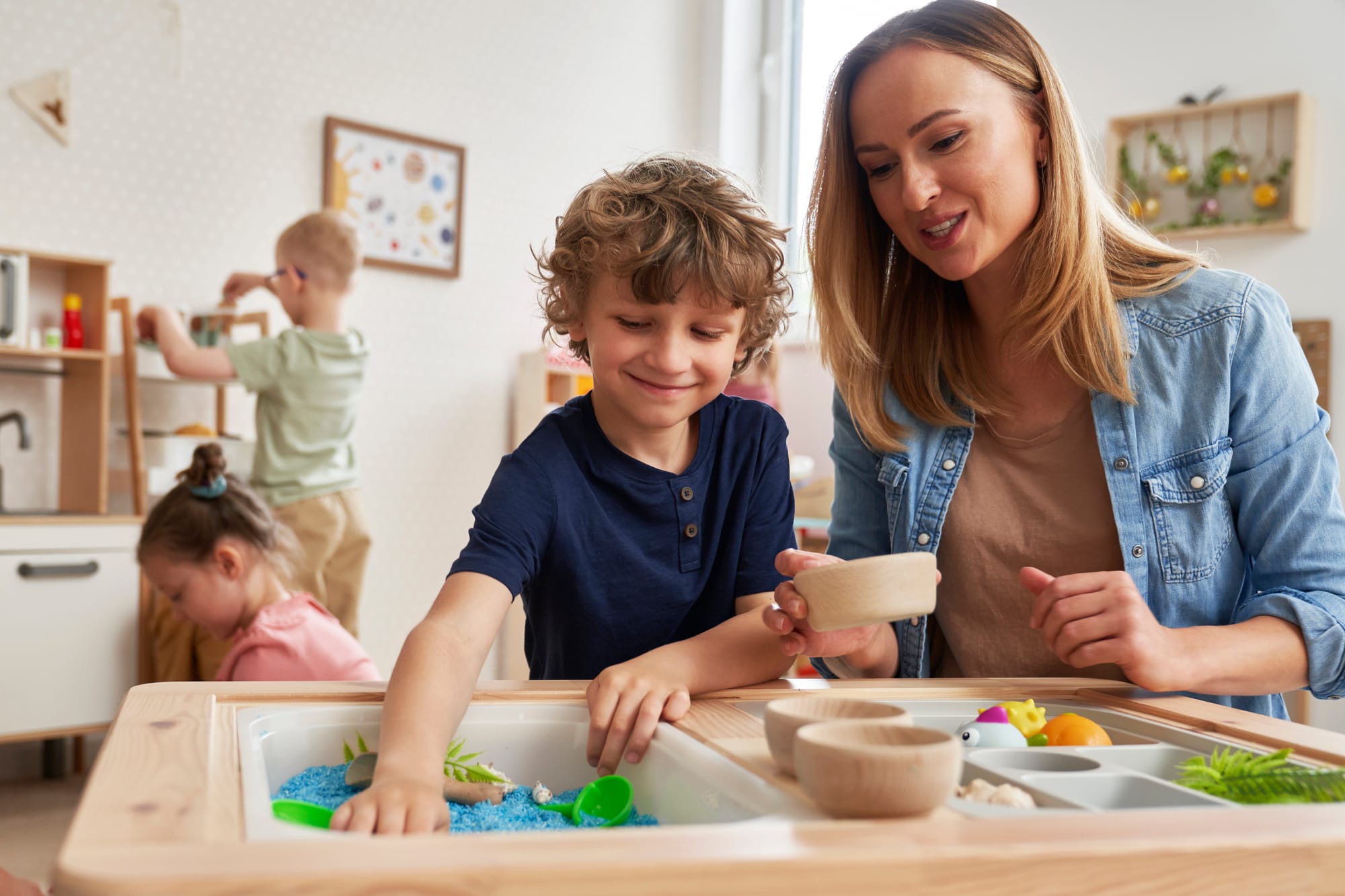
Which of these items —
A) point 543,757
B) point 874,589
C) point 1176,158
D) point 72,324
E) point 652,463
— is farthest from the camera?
point 1176,158

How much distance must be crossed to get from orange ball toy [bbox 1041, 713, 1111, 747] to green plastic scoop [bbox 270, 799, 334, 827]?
1.61 ft

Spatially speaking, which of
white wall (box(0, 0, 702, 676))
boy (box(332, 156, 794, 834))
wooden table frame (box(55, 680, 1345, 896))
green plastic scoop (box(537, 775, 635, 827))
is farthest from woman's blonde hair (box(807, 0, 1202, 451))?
white wall (box(0, 0, 702, 676))

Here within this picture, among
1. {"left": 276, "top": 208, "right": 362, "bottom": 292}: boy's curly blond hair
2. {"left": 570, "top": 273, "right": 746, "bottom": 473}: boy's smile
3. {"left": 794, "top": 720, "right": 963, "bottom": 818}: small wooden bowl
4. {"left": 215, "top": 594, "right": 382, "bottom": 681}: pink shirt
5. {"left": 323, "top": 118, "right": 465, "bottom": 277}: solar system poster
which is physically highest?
{"left": 323, "top": 118, "right": 465, "bottom": 277}: solar system poster

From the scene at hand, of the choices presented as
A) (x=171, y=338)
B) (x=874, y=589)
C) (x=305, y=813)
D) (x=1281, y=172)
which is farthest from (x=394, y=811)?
(x=1281, y=172)

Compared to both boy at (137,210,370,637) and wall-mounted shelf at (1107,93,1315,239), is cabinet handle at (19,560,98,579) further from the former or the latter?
wall-mounted shelf at (1107,93,1315,239)

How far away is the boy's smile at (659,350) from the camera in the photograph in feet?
3.61

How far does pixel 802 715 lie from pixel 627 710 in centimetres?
24

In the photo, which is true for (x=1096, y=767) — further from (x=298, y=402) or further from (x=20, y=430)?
(x=20, y=430)

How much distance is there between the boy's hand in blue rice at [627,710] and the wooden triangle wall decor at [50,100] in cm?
326

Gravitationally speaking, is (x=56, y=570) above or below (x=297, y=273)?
below

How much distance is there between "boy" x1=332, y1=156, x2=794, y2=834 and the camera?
1074 mm

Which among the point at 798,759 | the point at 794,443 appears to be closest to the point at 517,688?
the point at 798,759

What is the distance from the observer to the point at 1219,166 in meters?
3.42

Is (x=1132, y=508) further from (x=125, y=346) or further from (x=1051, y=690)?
(x=125, y=346)
